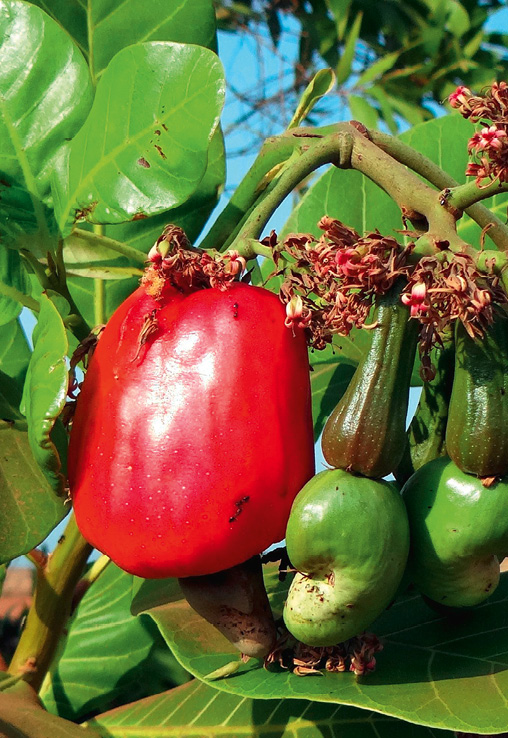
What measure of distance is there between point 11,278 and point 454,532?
0.55 metres

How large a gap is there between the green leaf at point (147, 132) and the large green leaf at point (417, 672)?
418 millimetres

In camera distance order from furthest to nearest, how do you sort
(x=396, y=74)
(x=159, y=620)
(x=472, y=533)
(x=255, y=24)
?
(x=255, y=24) < (x=396, y=74) < (x=159, y=620) < (x=472, y=533)

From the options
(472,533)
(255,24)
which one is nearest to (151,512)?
(472,533)

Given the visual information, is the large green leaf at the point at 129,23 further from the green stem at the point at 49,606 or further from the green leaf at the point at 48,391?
the green stem at the point at 49,606

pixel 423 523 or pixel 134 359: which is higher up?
pixel 134 359

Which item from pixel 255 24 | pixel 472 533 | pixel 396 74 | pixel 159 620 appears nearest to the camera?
pixel 472 533

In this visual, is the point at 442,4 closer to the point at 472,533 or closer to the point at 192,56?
the point at 192,56

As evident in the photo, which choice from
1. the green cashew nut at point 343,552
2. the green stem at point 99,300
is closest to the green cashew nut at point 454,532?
the green cashew nut at point 343,552

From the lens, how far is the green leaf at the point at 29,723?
0.89 meters

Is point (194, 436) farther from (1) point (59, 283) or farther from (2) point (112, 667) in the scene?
(2) point (112, 667)

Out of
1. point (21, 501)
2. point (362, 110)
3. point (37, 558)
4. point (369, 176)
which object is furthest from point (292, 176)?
point (362, 110)

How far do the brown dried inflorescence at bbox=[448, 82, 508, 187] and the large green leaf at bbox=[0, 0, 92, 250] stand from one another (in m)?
0.35

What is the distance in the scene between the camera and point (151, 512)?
0.71m

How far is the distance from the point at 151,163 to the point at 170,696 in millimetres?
628
